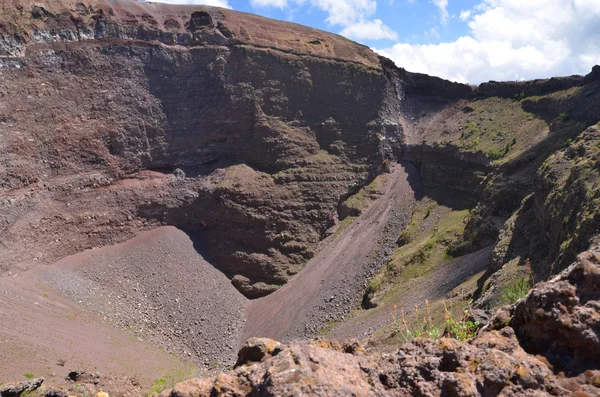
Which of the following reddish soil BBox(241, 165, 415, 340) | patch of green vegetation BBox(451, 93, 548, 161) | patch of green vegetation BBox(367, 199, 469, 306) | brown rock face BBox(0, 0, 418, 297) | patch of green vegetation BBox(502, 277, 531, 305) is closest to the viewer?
patch of green vegetation BBox(502, 277, 531, 305)

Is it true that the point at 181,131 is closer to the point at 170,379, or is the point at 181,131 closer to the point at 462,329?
the point at 170,379

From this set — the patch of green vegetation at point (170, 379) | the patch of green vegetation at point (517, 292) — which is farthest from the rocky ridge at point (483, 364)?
the patch of green vegetation at point (170, 379)

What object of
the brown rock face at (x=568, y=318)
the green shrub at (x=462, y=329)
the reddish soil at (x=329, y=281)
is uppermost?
the brown rock face at (x=568, y=318)

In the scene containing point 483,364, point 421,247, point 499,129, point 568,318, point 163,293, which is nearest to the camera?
point 483,364

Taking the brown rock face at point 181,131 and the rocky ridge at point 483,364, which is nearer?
the rocky ridge at point 483,364

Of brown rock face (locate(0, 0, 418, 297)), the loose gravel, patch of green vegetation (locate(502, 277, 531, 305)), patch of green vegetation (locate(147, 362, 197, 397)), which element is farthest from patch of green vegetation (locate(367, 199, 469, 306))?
patch of green vegetation (locate(502, 277, 531, 305))

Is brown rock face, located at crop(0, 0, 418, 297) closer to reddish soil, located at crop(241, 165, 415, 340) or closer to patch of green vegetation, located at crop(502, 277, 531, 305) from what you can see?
reddish soil, located at crop(241, 165, 415, 340)

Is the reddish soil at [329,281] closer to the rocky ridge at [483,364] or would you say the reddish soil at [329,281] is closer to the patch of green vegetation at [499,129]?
the patch of green vegetation at [499,129]

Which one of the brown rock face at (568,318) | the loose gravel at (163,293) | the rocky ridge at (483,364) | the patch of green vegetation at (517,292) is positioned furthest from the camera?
the loose gravel at (163,293)

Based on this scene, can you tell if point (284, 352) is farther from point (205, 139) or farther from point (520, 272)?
point (205, 139)

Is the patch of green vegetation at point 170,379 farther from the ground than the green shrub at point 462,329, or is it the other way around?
the green shrub at point 462,329

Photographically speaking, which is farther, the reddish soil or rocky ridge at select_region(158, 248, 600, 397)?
the reddish soil

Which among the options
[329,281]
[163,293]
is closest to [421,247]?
[329,281]

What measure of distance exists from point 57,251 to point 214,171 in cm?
1746
